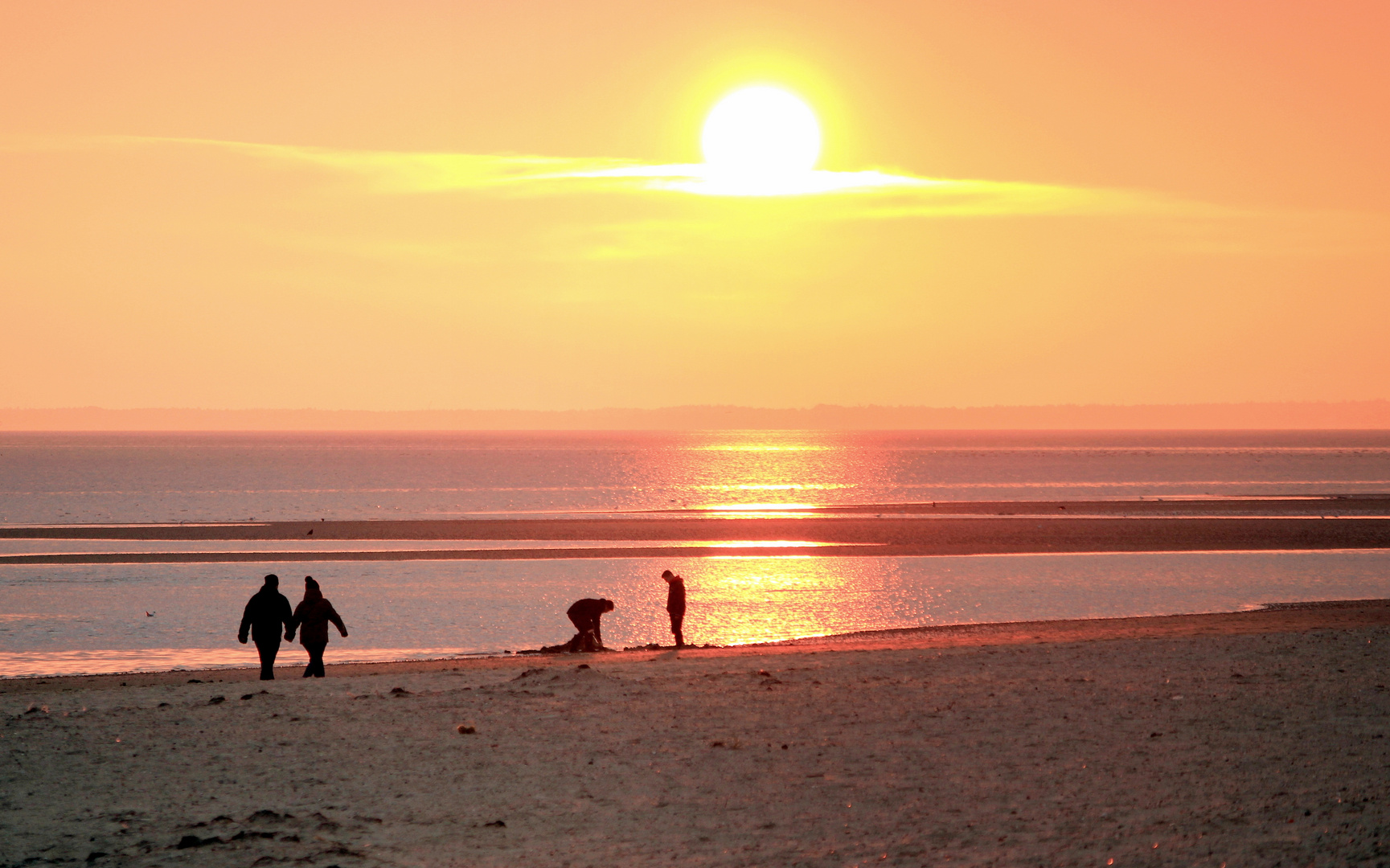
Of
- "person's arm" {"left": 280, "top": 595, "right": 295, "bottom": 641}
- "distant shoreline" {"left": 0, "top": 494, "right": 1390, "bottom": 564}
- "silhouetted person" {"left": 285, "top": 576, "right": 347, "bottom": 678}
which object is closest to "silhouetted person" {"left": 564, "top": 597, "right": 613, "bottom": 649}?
"silhouetted person" {"left": 285, "top": 576, "right": 347, "bottom": 678}

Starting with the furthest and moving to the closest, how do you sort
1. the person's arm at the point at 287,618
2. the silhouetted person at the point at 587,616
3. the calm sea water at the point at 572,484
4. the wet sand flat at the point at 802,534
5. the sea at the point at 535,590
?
1. the calm sea water at the point at 572,484
2. the wet sand flat at the point at 802,534
3. the sea at the point at 535,590
4. the silhouetted person at the point at 587,616
5. the person's arm at the point at 287,618

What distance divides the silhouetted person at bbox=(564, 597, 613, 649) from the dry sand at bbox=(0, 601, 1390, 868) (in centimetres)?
283

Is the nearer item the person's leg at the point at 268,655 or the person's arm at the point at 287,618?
the person's leg at the point at 268,655

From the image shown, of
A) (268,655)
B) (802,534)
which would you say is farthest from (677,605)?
(802,534)

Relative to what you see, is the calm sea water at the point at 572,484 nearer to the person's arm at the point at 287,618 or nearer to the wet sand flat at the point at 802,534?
the wet sand flat at the point at 802,534

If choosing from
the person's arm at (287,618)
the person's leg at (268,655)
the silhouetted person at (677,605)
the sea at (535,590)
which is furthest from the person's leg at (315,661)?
the silhouetted person at (677,605)

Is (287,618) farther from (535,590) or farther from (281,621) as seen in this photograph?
(535,590)

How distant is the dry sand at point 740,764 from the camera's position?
10000 mm

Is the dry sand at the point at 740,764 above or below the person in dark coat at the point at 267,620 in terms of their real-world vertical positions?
below

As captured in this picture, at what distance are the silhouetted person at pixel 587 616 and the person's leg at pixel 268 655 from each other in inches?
200

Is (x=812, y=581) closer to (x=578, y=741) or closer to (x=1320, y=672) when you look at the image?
(x=1320, y=672)

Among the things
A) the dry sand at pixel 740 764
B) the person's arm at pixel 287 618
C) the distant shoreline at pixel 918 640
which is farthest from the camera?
the distant shoreline at pixel 918 640

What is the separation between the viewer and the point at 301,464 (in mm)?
170500

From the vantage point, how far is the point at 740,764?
12703 millimetres
